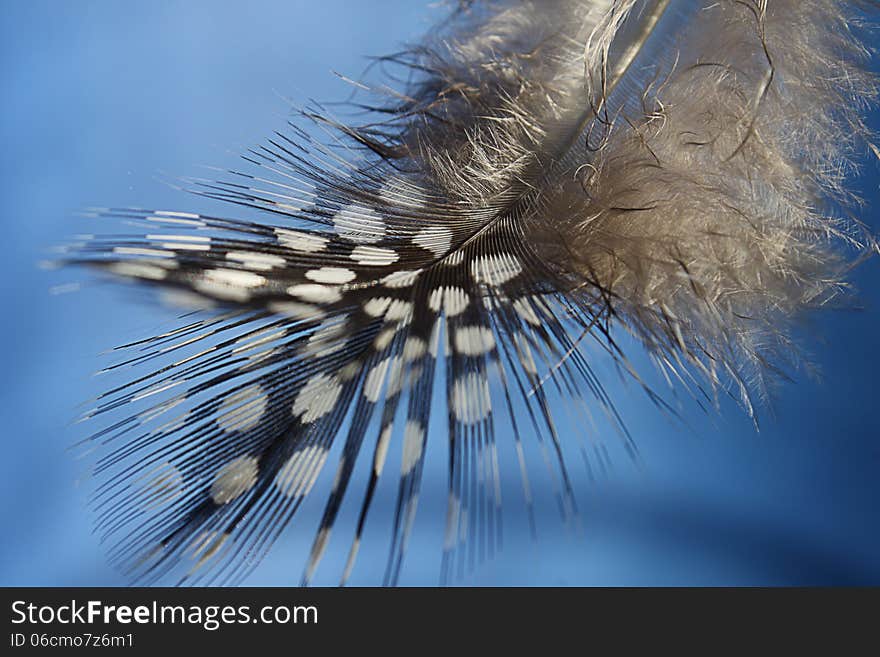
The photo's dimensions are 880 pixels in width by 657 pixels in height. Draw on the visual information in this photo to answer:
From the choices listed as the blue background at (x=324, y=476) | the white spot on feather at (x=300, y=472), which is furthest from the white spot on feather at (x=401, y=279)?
the blue background at (x=324, y=476)

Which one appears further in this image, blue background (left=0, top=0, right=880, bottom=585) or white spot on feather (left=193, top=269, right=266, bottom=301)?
blue background (left=0, top=0, right=880, bottom=585)

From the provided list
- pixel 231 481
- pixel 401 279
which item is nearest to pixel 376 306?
pixel 401 279

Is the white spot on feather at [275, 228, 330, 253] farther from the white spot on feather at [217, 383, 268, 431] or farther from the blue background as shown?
the blue background

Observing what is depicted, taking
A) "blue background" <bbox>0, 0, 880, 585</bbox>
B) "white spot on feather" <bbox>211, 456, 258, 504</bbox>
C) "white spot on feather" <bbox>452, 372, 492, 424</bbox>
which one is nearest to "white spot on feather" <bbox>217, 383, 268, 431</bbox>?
"white spot on feather" <bbox>211, 456, 258, 504</bbox>

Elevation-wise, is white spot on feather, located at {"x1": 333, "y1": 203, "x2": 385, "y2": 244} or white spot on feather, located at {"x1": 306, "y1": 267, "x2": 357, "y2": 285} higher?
white spot on feather, located at {"x1": 333, "y1": 203, "x2": 385, "y2": 244}

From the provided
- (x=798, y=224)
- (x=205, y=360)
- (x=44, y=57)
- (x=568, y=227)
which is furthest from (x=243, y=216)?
(x=44, y=57)

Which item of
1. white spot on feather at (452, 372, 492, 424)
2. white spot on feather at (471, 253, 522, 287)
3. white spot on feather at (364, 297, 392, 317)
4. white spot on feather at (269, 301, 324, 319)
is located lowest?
white spot on feather at (452, 372, 492, 424)

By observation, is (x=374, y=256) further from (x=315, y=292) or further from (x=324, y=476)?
(x=324, y=476)
